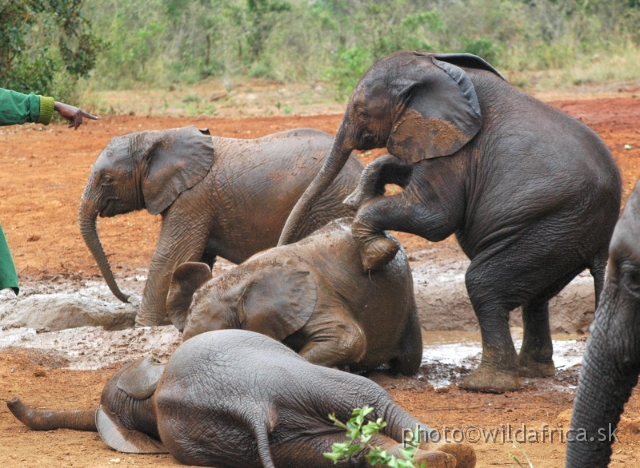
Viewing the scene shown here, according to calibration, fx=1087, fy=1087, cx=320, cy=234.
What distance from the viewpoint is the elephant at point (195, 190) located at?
775 cm

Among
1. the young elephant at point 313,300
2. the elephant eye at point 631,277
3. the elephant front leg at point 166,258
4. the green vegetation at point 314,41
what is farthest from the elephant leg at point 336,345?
the green vegetation at point 314,41

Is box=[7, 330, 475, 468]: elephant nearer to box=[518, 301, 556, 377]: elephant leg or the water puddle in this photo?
the water puddle

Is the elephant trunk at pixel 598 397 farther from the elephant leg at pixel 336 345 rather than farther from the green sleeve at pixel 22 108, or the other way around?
the green sleeve at pixel 22 108

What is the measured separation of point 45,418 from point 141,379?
68cm

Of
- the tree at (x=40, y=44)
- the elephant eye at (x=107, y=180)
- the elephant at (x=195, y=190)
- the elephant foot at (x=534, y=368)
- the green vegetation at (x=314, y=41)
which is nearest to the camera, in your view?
the elephant foot at (x=534, y=368)

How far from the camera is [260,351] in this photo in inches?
182

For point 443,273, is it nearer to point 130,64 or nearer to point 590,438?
point 590,438

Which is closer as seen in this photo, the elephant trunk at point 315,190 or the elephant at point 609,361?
the elephant at point 609,361

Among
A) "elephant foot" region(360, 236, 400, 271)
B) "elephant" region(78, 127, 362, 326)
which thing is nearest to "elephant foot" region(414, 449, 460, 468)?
"elephant foot" region(360, 236, 400, 271)

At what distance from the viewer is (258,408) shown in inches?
169

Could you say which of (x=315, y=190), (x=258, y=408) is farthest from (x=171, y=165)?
(x=258, y=408)

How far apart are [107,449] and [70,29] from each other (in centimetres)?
1152

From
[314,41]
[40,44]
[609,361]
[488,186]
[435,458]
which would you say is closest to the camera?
[609,361]

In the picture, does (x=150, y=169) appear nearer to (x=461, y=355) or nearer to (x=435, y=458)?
(x=461, y=355)
